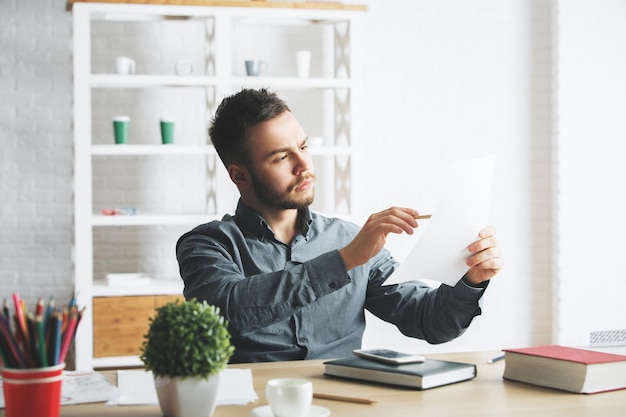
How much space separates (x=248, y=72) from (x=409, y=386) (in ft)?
9.27

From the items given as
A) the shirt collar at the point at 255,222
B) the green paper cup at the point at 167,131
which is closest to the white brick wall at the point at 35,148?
the green paper cup at the point at 167,131

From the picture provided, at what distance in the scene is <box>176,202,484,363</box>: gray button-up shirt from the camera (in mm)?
1997

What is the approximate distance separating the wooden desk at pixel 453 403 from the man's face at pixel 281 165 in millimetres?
623

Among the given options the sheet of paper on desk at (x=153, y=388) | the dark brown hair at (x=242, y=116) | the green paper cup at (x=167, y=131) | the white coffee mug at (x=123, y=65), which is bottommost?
the sheet of paper on desk at (x=153, y=388)

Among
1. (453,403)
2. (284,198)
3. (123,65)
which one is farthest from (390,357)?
(123,65)

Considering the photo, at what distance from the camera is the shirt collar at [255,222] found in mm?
2314

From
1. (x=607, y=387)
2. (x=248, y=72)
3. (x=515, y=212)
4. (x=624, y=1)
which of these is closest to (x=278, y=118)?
(x=607, y=387)

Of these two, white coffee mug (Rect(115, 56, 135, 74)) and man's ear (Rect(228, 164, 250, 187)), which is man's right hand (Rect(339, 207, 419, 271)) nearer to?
man's ear (Rect(228, 164, 250, 187))

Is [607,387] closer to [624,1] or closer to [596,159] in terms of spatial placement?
[596,159]

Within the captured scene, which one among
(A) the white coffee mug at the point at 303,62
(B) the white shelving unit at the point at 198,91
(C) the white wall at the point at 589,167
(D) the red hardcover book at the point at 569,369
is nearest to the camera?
(D) the red hardcover book at the point at 569,369

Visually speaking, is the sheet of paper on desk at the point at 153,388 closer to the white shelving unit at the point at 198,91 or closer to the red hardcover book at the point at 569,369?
the red hardcover book at the point at 569,369

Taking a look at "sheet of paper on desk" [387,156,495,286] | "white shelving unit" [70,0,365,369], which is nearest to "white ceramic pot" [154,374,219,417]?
"sheet of paper on desk" [387,156,495,286]

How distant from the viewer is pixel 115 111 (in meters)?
4.60

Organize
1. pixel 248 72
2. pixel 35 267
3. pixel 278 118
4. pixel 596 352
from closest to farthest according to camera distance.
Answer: pixel 596 352 → pixel 278 118 → pixel 248 72 → pixel 35 267
